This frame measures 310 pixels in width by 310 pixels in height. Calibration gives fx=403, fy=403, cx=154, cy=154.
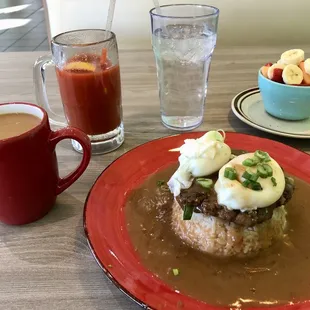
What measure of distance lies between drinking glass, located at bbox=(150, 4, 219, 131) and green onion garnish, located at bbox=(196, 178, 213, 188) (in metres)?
0.47

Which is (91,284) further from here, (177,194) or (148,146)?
(148,146)

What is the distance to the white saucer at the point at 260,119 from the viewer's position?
3.66ft

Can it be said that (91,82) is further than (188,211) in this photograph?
Yes

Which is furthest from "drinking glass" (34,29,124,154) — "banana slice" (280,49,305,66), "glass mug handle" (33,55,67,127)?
"banana slice" (280,49,305,66)

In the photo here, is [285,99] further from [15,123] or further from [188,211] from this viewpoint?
[15,123]

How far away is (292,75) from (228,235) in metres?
0.58

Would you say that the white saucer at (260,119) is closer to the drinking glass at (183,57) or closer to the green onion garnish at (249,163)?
the drinking glass at (183,57)

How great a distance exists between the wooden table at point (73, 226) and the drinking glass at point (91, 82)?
0.06 m

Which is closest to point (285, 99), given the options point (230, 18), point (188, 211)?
point (188, 211)

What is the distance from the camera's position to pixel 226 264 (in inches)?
28.7

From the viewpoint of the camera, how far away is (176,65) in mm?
1196

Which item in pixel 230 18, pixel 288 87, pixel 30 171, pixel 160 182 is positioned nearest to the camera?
pixel 30 171

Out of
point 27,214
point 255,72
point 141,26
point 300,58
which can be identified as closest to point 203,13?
point 300,58

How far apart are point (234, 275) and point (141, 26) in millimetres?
1770
